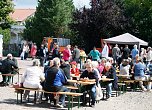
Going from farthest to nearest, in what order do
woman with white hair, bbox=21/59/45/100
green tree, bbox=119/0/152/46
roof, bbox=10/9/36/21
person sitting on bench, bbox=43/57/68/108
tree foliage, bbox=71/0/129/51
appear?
roof, bbox=10/9/36/21 < green tree, bbox=119/0/152/46 < tree foliage, bbox=71/0/129/51 < woman with white hair, bbox=21/59/45/100 < person sitting on bench, bbox=43/57/68/108

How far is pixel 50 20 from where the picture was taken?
6612 cm

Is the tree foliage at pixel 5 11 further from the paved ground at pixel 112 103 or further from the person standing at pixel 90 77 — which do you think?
the person standing at pixel 90 77

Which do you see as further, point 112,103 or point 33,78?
point 112,103

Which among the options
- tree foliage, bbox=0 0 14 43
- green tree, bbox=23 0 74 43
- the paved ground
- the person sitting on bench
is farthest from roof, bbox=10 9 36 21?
the person sitting on bench

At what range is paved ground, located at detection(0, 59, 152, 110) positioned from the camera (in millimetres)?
14234

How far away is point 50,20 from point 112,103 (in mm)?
50425

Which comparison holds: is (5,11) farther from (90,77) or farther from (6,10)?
(90,77)

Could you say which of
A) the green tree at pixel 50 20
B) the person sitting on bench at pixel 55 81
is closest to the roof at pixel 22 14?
the green tree at pixel 50 20

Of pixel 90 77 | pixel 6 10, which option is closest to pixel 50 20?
pixel 6 10

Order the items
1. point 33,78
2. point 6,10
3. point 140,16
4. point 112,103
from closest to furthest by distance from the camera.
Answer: point 33,78 < point 112,103 < point 6,10 < point 140,16

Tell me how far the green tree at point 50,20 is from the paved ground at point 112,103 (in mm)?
47282

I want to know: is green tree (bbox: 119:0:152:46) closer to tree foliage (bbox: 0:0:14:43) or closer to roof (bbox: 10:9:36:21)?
tree foliage (bbox: 0:0:14:43)

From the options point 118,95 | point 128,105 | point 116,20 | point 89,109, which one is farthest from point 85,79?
point 116,20

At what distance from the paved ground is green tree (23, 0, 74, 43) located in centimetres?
4728
